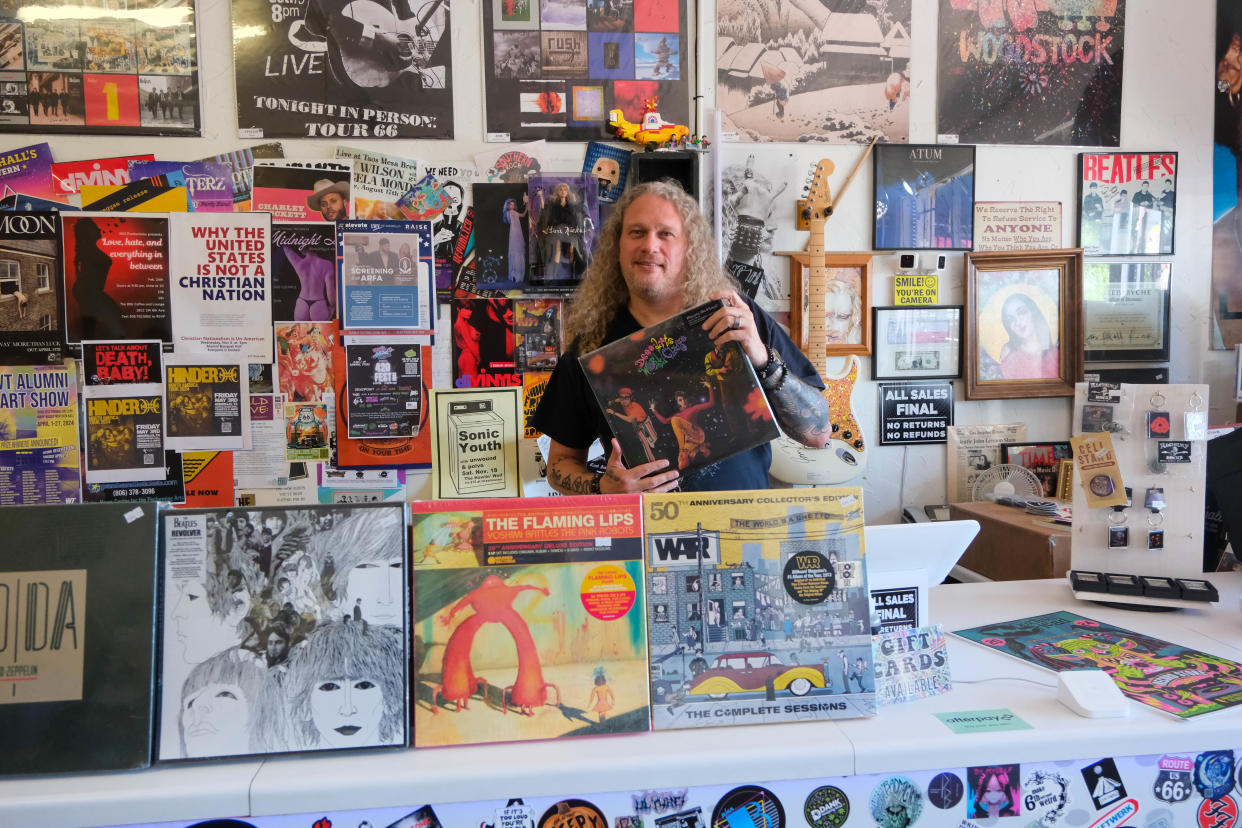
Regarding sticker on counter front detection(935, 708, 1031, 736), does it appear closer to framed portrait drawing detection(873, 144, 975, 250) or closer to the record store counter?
the record store counter

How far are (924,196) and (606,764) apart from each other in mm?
2629

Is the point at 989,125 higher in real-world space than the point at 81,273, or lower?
higher

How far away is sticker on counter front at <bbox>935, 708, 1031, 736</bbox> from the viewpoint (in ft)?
3.65

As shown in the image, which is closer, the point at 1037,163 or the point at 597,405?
the point at 597,405

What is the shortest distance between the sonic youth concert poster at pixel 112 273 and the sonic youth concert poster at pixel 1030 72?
2876 millimetres

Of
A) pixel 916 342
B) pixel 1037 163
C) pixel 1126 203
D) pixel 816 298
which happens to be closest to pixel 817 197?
pixel 816 298

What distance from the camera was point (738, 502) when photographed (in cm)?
118

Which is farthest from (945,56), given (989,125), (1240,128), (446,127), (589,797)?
(589,797)

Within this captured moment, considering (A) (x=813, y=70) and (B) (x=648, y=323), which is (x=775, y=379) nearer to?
(B) (x=648, y=323)

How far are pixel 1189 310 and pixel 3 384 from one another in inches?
174

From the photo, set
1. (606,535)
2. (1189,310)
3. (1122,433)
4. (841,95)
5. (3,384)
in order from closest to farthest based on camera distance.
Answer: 1. (606,535)
2. (1122,433)
3. (3,384)
4. (841,95)
5. (1189,310)

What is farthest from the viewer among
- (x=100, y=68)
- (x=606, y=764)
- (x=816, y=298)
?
(x=816, y=298)

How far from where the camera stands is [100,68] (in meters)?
2.66

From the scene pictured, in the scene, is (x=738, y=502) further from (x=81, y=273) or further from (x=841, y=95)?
(x=81, y=273)
